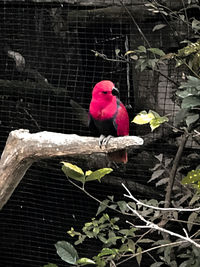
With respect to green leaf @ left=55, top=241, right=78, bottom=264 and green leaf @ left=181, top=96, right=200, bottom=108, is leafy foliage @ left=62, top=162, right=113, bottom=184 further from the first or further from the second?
green leaf @ left=181, top=96, right=200, bottom=108

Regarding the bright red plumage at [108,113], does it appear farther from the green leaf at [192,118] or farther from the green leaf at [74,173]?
the green leaf at [192,118]

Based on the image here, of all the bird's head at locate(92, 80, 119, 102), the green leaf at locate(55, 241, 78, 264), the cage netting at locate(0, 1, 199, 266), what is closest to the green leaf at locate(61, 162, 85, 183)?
the green leaf at locate(55, 241, 78, 264)

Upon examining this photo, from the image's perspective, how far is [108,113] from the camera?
6.21ft

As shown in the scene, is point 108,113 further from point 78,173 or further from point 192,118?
point 192,118

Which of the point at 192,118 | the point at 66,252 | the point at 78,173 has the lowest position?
the point at 66,252

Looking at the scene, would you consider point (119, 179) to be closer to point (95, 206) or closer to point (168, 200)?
point (95, 206)

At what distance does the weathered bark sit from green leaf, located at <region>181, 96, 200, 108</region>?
0.39m

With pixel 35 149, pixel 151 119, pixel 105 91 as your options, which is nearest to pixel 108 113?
pixel 105 91

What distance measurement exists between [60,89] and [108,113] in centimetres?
Result: 68

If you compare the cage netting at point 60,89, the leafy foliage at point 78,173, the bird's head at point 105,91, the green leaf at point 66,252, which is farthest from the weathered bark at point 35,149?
the cage netting at point 60,89

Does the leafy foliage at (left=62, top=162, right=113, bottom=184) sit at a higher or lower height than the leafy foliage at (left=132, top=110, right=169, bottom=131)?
lower

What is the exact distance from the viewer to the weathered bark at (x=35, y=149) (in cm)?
142

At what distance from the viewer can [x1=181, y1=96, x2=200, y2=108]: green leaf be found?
3.14ft

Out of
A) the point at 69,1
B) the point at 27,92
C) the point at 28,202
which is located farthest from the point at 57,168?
the point at 69,1
